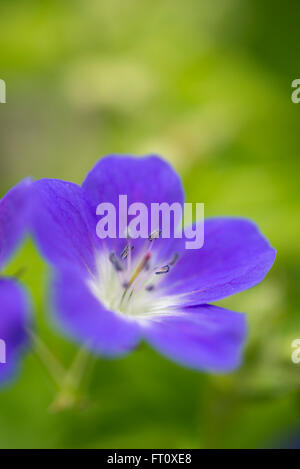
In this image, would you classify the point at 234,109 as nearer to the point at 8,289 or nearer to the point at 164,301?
the point at 164,301

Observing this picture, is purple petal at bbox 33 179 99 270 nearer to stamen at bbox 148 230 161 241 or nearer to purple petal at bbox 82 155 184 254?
purple petal at bbox 82 155 184 254

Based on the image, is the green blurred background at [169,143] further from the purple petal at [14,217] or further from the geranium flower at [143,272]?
the purple petal at [14,217]

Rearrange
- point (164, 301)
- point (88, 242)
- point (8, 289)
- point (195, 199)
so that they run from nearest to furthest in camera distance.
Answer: point (8, 289) < point (88, 242) < point (164, 301) < point (195, 199)

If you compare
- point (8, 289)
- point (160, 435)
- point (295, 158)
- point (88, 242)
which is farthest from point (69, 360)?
point (295, 158)

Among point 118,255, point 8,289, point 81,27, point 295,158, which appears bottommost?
point 8,289

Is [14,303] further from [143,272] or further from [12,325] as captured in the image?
[143,272]

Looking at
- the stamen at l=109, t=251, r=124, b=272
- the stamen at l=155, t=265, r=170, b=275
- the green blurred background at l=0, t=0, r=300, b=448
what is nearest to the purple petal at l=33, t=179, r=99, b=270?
the stamen at l=109, t=251, r=124, b=272

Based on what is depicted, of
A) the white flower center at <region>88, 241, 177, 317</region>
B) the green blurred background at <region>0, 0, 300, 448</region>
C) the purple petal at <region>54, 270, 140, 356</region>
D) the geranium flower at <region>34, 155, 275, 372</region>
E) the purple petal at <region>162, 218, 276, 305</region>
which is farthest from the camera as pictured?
the green blurred background at <region>0, 0, 300, 448</region>
